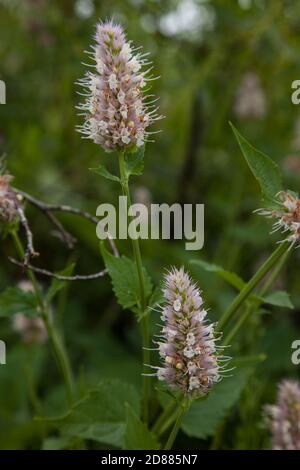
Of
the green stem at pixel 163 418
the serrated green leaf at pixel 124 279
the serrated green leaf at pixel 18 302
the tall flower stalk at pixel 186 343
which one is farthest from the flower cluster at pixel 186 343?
the serrated green leaf at pixel 18 302

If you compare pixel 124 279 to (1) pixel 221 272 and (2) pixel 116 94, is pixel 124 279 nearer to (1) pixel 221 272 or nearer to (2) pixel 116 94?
(1) pixel 221 272

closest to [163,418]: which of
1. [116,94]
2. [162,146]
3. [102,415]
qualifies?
[102,415]

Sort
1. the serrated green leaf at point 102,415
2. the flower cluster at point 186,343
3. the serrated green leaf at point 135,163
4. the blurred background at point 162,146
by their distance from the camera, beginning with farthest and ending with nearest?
the blurred background at point 162,146 < the serrated green leaf at point 102,415 < the serrated green leaf at point 135,163 < the flower cluster at point 186,343

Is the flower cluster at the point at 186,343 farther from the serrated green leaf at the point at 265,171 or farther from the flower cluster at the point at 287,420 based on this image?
the flower cluster at the point at 287,420

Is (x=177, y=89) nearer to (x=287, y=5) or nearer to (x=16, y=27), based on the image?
(x=287, y=5)

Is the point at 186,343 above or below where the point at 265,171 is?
below
